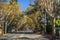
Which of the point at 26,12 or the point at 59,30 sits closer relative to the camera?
the point at 59,30

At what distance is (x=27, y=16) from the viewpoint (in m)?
86.9

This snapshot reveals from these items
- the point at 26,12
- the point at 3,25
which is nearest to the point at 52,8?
the point at 3,25

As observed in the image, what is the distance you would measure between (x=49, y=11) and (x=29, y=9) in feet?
161

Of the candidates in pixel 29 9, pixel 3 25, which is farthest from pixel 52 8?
pixel 29 9

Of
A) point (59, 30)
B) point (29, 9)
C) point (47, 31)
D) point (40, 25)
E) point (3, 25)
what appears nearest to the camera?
point (59, 30)

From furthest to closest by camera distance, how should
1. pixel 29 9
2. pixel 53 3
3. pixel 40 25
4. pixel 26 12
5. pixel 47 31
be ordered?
pixel 26 12 < pixel 29 9 < pixel 40 25 < pixel 47 31 < pixel 53 3

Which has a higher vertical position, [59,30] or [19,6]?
[19,6]

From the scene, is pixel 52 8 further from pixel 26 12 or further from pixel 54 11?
pixel 26 12

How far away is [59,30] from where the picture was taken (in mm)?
40375

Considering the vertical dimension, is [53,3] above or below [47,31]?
above

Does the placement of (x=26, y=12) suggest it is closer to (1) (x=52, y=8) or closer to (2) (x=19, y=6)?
(2) (x=19, y=6)

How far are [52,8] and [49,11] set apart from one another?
5.22 ft

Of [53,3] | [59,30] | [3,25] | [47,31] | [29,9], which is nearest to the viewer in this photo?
[53,3]

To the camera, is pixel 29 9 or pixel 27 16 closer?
pixel 29 9
